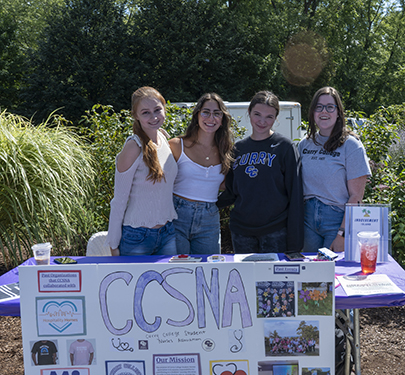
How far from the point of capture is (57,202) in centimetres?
354

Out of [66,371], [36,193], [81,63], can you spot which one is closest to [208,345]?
[66,371]

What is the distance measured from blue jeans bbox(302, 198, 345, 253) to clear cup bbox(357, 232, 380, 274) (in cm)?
42

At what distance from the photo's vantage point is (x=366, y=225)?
231 centimetres

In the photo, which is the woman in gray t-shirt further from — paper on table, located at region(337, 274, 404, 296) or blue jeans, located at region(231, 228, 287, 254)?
paper on table, located at region(337, 274, 404, 296)

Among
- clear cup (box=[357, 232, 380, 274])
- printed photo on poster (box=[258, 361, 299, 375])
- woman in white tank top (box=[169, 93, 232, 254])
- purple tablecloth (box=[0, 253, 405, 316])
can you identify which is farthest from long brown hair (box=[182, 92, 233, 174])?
printed photo on poster (box=[258, 361, 299, 375])

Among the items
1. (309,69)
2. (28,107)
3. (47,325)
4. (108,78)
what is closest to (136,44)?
(108,78)

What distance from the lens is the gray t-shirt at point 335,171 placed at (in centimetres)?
254

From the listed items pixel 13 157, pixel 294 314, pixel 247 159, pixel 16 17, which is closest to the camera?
pixel 294 314

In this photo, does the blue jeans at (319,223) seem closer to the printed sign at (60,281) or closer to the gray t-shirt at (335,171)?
the gray t-shirt at (335,171)

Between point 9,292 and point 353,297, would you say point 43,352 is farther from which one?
point 353,297

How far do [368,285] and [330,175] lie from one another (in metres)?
0.81

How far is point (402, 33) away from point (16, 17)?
18.8 metres

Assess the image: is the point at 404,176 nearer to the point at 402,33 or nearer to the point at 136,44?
the point at 136,44

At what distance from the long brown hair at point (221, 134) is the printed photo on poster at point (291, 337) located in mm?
1144
